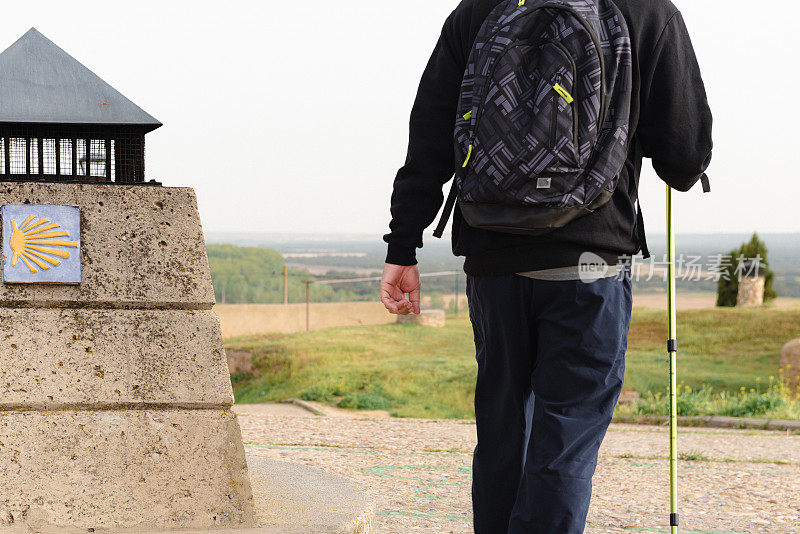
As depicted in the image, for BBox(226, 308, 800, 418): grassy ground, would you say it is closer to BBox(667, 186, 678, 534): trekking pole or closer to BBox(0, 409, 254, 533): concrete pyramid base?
BBox(667, 186, 678, 534): trekking pole

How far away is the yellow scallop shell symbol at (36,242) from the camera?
2908mm

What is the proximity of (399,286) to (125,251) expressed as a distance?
3.43ft

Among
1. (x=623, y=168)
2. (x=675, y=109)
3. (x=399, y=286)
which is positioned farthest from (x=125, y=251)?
(x=675, y=109)


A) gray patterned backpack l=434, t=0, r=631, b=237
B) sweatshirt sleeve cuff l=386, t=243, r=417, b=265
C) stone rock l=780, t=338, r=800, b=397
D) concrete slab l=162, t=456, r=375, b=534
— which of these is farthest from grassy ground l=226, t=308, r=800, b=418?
gray patterned backpack l=434, t=0, r=631, b=237

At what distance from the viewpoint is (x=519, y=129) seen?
212 cm

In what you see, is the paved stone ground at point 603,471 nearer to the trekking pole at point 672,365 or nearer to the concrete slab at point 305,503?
the concrete slab at point 305,503

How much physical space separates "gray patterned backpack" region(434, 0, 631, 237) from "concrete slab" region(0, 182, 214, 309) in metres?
1.21

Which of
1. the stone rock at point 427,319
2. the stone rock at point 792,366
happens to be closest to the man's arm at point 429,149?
the stone rock at point 792,366

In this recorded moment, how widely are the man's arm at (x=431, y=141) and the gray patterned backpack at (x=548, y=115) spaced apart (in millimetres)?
205

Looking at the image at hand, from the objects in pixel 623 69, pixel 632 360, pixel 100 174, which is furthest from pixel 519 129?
pixel 632 360

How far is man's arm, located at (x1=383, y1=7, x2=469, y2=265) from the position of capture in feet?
7.87

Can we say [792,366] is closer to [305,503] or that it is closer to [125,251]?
[305,503]

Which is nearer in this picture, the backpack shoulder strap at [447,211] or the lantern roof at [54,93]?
the backpack shoulder strap at [447,211]

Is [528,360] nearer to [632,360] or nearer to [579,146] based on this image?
[579,146]
